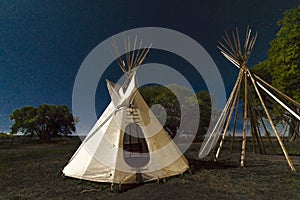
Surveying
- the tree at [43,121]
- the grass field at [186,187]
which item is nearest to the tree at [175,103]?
the tree at [43,121]

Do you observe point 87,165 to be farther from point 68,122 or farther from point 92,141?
point 68,122

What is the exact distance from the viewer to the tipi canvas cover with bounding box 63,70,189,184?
502 centimetres

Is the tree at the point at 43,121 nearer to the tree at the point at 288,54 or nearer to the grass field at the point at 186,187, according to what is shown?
Result: the grass field at the point at 186,187

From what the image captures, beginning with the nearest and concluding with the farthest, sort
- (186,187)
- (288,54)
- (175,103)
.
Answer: (186,187) → (288,54) → (175,103)

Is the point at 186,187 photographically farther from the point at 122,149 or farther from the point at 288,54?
the point at 288,54

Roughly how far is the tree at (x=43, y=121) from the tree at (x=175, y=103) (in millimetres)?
14520

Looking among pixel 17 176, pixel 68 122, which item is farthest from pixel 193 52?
pixel 68 122

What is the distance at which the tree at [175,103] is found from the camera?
21875mm

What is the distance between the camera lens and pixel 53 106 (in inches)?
1188

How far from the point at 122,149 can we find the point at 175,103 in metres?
17.4

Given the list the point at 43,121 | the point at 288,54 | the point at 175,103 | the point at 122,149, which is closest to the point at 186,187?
the point at 122,149

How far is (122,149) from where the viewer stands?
5285mm

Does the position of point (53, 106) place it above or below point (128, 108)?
above

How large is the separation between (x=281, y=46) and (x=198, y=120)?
11.7 metres
